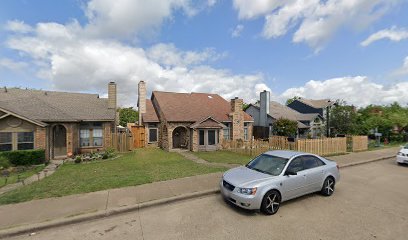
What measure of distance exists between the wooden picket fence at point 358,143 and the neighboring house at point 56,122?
20696 mm

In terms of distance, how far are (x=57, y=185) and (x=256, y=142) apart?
13145 mm

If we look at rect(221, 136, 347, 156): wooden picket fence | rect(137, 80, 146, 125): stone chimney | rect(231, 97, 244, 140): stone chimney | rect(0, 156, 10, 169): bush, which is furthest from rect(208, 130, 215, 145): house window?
rect(0, 156, 10, 169): bush

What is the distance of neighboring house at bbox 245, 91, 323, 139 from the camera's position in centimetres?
3036

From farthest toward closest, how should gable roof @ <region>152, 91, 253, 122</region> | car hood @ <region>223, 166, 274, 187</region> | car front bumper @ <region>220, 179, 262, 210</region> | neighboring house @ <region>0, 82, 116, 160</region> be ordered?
gable roof @ <region>152, 91, 253, 122</region> → neighboring house @ <region>0, 82, 116, 160</region> → car hood @ <region>223, 166, 274, 187</region> → car front bumper @ <region>220, 179, 262, 210</region>

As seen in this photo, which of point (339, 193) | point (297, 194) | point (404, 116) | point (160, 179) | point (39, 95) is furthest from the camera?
point (404, 116)

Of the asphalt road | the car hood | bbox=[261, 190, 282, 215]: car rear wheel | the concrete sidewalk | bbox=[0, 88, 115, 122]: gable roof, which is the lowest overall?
the asphalt road

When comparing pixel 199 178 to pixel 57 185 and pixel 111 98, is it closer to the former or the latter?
pixel 57 185

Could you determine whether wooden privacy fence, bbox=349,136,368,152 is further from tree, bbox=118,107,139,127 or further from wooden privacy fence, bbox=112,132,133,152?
tree, bbox=118,107,139,127

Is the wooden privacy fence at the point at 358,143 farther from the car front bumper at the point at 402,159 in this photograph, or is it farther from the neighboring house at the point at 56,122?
the neighboring house at the point at 56,122

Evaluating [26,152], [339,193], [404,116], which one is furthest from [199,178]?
[404,116]

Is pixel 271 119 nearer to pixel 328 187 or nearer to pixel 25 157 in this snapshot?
pixel 328 187

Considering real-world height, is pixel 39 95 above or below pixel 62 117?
above

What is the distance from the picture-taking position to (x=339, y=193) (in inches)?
316

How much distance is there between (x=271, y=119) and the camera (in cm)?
3009
